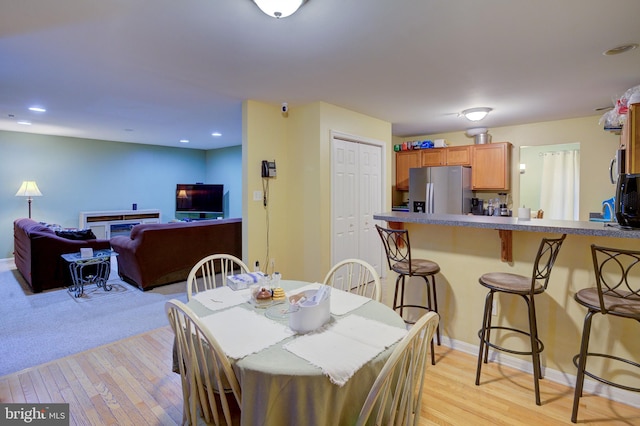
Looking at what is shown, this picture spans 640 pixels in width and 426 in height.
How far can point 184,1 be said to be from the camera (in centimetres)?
180

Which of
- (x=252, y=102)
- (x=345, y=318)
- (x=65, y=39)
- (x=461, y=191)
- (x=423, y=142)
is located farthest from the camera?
(x=423, y=142)

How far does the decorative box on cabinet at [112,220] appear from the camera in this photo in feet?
21.9

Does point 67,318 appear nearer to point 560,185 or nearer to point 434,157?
point 434,157

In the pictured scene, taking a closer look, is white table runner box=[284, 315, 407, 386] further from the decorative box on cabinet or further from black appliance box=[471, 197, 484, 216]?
the decorative box on cabinet

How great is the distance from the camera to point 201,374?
1.39 m

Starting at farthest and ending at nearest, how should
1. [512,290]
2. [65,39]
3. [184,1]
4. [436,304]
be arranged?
[436,304] → [65,39] → [512,290] → [184,1]

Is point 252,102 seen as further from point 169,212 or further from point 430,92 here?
point 169,212

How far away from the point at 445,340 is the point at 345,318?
166 cm

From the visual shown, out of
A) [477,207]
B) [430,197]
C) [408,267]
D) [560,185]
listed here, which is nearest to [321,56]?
[408,267]

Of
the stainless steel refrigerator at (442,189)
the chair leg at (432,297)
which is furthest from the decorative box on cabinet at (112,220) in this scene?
Answer: the chair leg at (432,297)

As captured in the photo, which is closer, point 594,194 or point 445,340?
point 445,340

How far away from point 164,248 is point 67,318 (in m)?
1.33

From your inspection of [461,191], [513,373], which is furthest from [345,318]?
[461,191]

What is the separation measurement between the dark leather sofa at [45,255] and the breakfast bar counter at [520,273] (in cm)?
429
